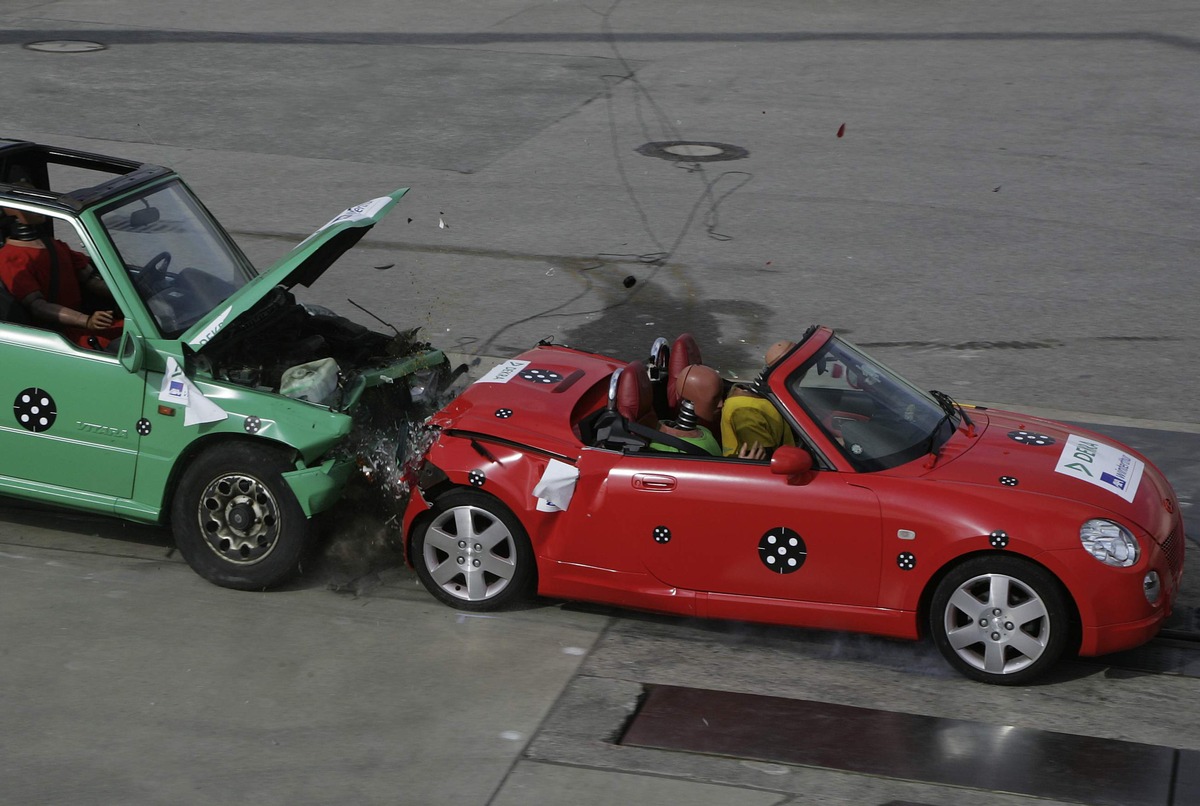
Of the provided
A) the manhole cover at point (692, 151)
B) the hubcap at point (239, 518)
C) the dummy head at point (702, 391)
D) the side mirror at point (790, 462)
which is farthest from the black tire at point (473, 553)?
the manhole cover at point (692, 151)

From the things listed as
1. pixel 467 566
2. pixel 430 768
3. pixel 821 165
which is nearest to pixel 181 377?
pixel 467 566

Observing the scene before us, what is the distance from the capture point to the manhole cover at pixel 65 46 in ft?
68.7

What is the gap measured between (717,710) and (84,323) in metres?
3.92

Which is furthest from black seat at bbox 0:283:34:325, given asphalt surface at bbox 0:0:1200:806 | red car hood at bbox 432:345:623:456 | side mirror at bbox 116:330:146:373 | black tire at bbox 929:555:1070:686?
black tire at bbox 929:555:1070:686

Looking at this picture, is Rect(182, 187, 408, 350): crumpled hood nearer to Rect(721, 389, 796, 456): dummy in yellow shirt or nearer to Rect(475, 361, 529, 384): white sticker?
Rect(475, 361, 529, 384): white sticker

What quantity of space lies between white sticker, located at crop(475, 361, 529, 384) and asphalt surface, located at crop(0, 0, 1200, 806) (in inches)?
38.7

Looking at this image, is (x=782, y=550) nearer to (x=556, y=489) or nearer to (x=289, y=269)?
(x=556, y=489)

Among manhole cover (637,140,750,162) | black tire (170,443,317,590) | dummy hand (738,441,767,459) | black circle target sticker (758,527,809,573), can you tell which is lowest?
black tire (170,443,317,590)

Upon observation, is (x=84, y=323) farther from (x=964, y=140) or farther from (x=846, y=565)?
(x=964, y=140)

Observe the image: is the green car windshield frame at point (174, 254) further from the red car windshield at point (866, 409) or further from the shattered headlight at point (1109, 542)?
the shattered headlight at point (1109, 542)

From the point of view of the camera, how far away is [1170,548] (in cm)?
637

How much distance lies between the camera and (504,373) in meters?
7.46

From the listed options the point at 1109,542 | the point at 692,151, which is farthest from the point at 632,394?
the point at 692,151

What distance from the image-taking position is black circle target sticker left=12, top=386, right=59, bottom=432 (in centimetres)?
699
